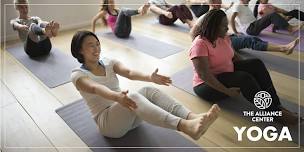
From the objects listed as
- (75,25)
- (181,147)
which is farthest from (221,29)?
(75,25)

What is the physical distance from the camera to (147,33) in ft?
12.2

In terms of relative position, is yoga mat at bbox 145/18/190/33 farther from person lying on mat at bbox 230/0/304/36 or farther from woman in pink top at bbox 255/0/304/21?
woman in pink top at bbox 255/0/304/21

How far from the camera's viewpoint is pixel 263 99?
1.81 meters

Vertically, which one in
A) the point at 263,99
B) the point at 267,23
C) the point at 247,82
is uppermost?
the point at 267,23

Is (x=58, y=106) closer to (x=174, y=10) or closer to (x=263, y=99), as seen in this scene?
(x=263, y=99)

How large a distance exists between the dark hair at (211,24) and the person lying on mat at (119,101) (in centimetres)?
Answer: 57

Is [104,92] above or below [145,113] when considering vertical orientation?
above

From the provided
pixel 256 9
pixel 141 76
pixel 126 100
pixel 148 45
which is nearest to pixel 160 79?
pixel 141 76

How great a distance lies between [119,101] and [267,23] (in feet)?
8.74

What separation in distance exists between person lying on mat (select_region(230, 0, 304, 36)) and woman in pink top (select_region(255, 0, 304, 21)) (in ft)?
0.51

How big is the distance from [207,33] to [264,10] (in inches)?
83.8

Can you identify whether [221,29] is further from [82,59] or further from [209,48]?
[82,59]

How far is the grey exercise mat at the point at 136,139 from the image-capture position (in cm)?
163

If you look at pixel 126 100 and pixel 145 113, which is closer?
pixel 126 100
